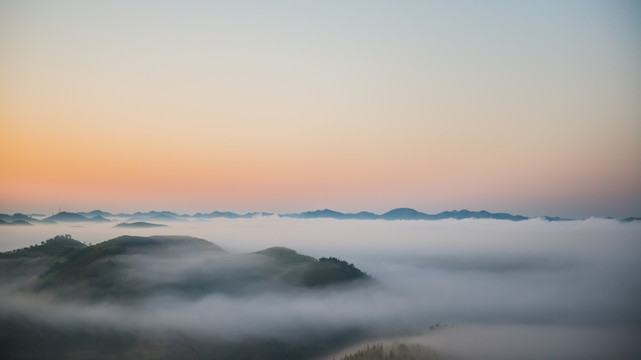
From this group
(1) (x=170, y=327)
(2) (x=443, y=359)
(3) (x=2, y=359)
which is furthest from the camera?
(1) (x=170, y=327)

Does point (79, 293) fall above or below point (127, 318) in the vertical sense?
above

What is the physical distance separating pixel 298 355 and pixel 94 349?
93.4 meters

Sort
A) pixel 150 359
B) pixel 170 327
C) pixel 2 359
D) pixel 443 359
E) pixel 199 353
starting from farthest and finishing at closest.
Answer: pixel 170 327 < pixel 199 353 < pixel 150 359 < pixel 2 359 < pixel 443 359

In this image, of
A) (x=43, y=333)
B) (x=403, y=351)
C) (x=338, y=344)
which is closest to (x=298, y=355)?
(x=338, y=344)

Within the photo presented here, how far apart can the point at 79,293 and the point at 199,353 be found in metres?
79.7

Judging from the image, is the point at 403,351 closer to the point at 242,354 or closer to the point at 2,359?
the point at 242,354

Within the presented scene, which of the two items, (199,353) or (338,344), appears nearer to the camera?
(199,353)

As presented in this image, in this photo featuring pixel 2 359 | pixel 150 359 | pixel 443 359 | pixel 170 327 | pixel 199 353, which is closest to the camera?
pixel 443 359

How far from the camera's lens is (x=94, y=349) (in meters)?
164

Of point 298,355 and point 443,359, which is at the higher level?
point 443,359

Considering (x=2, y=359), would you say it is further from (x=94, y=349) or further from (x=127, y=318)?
(x=127, y=318)

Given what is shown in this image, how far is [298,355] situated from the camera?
600 ft

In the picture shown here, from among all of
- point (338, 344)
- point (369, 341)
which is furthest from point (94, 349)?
point (369, 341)

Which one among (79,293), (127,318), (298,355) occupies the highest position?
(79,293)
